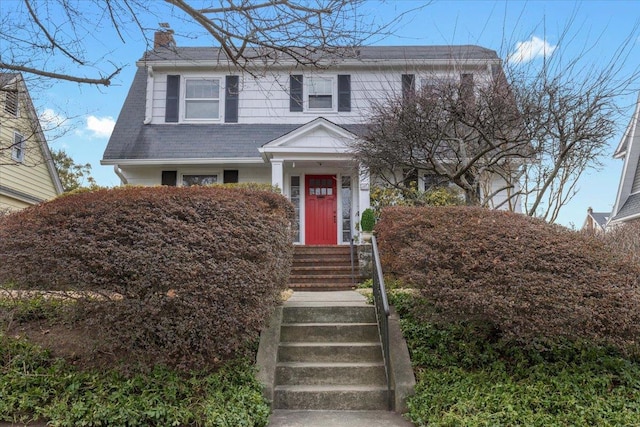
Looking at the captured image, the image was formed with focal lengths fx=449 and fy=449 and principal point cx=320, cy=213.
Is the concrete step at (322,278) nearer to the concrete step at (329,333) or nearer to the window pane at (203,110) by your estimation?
the concrete step at (329,333)

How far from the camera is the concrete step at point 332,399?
4.32 metres

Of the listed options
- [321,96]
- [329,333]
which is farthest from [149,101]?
[329,333]

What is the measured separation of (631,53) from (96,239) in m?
8.12

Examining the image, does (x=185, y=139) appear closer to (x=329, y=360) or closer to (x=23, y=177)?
(x=23, y=177)

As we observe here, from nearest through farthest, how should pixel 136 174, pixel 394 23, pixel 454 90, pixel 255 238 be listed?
1. pixel 255 238
2. pixel 394 23
3. pixel 454 90
4. pixel 136 174

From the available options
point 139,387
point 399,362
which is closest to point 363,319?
point 399,362

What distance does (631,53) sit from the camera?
7.14 m

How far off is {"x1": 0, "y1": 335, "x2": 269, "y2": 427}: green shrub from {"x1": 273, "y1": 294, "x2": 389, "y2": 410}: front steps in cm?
50

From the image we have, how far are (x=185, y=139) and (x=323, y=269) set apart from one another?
5.62 metres

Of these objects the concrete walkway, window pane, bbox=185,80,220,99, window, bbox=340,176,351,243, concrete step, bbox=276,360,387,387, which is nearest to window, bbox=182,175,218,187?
window pane, bbox=185,80,220,99

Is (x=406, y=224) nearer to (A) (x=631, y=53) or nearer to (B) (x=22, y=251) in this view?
(B) (x=22, y=251)

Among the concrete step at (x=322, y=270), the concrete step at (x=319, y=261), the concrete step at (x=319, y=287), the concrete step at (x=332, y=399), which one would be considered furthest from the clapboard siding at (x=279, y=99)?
the concrete step at (x=332, y=399)

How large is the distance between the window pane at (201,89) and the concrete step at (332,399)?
10019 millimetres

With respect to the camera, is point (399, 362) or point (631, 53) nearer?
point (399, 362)
